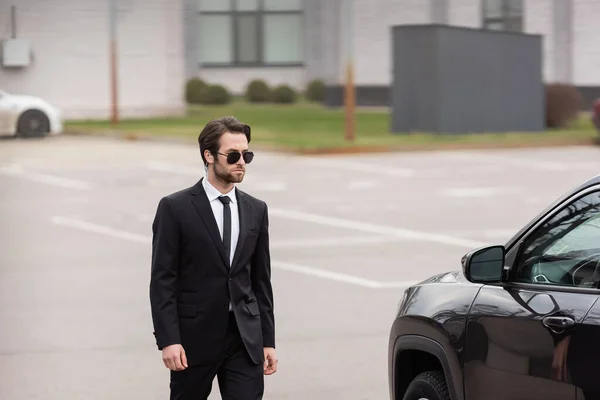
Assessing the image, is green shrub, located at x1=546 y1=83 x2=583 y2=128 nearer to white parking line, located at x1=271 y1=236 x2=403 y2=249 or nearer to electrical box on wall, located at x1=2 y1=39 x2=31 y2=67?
electrical box on wall, located at x1=2 y1=39 x2=31 y2=67

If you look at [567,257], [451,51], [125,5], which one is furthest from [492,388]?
[125,5]

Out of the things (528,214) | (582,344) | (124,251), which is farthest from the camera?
(528,214)

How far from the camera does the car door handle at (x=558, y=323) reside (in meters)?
4.37

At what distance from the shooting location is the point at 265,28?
199 ft

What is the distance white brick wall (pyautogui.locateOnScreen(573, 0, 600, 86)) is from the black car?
131 ft

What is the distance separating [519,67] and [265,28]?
1139 inches

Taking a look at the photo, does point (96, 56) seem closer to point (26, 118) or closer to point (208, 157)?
point (26, 118)

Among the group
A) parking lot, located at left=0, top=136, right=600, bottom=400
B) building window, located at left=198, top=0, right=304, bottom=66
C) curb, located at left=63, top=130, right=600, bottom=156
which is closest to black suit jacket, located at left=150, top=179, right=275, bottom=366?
parking lot, located at left=0, top=136, right=600, bottom=400

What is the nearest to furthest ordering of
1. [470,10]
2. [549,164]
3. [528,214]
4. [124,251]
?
1. [124,251]
2. [528,214]
3. [549,164]
4. [470,10]

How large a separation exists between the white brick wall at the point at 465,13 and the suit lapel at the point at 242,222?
42538 millimetres

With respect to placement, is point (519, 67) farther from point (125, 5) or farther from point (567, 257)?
point (567, 257)

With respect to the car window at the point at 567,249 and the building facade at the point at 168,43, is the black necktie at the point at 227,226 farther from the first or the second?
the building facade at the point at 168,43

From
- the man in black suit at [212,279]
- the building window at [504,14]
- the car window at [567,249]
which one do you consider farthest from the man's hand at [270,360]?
the building window at [504,14]

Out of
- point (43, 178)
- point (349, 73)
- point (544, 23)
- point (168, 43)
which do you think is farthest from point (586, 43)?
point (43, 178)
